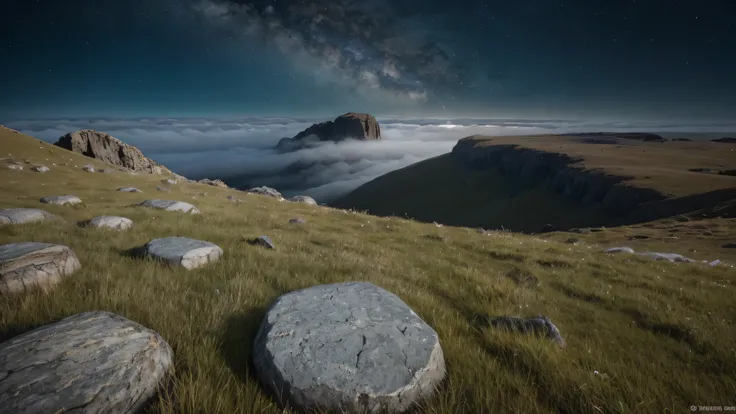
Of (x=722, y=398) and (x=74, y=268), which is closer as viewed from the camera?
(x=722, y=398)

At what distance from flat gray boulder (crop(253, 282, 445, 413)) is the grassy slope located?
0.57 feet

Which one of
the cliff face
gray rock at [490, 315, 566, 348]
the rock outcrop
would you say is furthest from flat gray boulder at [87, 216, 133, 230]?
the cliff face

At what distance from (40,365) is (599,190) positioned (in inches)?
Answer: 6045

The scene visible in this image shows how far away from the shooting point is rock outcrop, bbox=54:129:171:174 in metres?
60.2

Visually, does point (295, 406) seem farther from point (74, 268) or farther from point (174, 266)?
point (74, 268)

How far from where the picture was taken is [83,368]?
2236 mm

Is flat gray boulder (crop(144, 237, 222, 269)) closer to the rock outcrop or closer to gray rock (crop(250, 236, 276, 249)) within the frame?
gray rock (crop(250, 236, 276, 249))

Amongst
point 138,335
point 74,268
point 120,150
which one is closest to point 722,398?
point 138,335

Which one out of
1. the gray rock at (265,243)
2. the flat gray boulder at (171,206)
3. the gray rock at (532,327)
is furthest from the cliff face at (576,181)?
the flat gray boulder at (171,206)

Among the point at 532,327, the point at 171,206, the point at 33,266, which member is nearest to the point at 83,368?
the point at 33,266

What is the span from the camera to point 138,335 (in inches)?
105

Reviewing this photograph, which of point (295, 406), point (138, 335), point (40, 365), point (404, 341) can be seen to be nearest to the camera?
point (40, 365)

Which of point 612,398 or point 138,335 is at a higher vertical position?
point 138,335

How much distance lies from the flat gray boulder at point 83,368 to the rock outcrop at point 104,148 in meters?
70.4
